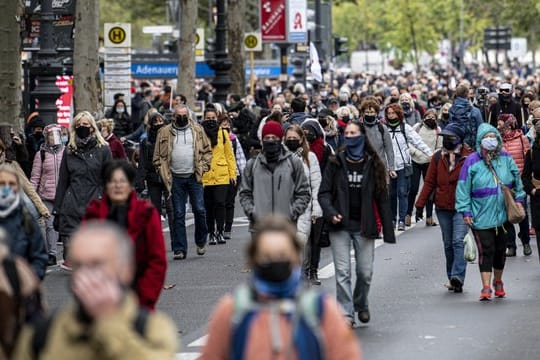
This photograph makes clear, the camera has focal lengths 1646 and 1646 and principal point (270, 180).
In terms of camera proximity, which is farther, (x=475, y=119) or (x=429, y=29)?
(x=429, y=29)

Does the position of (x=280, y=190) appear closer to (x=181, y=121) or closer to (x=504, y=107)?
(x=181, y=121)

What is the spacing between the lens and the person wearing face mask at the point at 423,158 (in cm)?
2208

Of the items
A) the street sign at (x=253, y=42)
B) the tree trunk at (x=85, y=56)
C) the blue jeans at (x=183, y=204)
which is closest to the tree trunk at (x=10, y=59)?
the tree trunk at (x=85, y=56)

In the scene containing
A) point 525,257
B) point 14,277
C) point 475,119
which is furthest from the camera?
point 475,119

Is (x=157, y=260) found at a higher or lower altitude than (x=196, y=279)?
higher

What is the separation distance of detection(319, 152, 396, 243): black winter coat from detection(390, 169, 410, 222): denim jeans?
8.80 m

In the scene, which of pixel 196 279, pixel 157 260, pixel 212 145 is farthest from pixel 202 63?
pixel 157 260

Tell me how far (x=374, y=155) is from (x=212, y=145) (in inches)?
269

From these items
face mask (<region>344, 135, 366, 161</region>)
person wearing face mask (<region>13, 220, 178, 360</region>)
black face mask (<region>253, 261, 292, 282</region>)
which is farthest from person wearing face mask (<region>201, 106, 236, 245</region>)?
person wearing face mask (<region>13, 220, 178, 360</region>)

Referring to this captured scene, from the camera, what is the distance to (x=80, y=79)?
28391mm

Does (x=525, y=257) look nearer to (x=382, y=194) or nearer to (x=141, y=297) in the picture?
(x=382, y=194)

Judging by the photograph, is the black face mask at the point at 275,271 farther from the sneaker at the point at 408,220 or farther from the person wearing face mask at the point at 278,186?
the sneaker at the point at 408,220

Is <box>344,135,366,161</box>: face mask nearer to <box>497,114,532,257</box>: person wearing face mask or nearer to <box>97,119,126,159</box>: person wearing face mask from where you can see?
<box>97,119,126,159</box>: person wearing face mask

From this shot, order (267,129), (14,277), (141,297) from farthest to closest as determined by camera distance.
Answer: (267,129)
(141,297)
(14,277)
